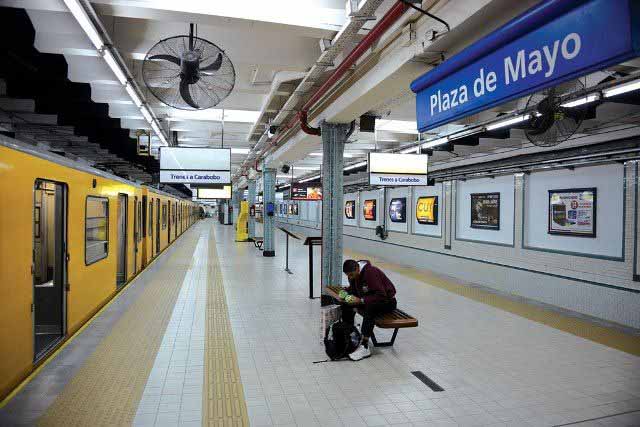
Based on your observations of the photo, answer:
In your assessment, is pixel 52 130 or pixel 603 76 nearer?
pixel 603 76

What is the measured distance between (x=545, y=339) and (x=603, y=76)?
9.74ft

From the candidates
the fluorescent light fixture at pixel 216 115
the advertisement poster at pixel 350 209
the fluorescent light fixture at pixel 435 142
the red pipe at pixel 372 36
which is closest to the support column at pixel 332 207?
the red pipe at pixel 372 36

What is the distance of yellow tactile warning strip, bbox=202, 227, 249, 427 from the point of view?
9.87ft

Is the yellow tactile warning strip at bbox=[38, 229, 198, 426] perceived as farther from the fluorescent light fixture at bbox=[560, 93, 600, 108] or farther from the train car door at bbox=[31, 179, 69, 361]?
the fluorescent light fixture at bbox=[560, 93, 600, 108]

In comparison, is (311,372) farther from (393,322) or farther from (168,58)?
(168,58)

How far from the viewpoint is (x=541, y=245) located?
7.22 meters


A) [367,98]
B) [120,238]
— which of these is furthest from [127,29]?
[120,238]

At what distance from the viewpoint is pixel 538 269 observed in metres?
7.19

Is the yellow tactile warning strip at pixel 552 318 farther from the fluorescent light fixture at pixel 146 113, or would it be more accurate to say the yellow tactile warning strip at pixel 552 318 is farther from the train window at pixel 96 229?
the fluorescent light fixture at pixel 146 113

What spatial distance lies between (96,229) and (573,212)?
23.4ft

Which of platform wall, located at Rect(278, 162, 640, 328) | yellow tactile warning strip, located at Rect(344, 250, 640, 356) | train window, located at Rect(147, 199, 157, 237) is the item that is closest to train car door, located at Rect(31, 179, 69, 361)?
train window, located at Rect(147, 199, 157, 237)

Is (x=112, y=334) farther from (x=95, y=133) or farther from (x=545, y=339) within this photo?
(x=545, y=339)

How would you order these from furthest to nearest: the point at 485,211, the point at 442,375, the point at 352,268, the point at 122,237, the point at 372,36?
the point at 485,211
the point at 122,237
the point at 352,268
the point at 442,375
the point at 372,36

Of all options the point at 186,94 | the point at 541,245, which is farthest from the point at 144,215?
the point at 541,245
